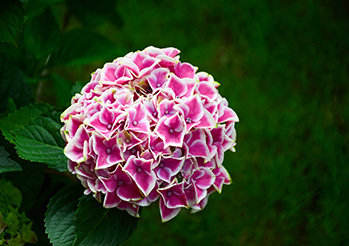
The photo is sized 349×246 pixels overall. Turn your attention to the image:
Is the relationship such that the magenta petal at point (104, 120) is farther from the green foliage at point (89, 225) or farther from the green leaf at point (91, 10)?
the green leaf at point (91, 10)

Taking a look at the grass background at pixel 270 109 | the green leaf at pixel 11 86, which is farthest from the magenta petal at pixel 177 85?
the grass background at pixel 270 109

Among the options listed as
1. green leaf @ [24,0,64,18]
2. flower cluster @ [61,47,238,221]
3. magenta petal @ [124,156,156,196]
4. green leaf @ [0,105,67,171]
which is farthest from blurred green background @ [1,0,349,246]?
magenta petal @ [124,156,156,196]

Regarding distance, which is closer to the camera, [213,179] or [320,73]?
[213,179]

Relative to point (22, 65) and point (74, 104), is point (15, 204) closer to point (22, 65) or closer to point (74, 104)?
point (74, 104)

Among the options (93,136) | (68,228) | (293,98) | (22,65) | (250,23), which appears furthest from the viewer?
(250,23)

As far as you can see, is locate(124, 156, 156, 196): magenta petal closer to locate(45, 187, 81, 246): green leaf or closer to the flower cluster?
the flower cluster

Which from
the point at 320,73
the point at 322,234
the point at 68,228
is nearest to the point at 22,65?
the point at 68,228
